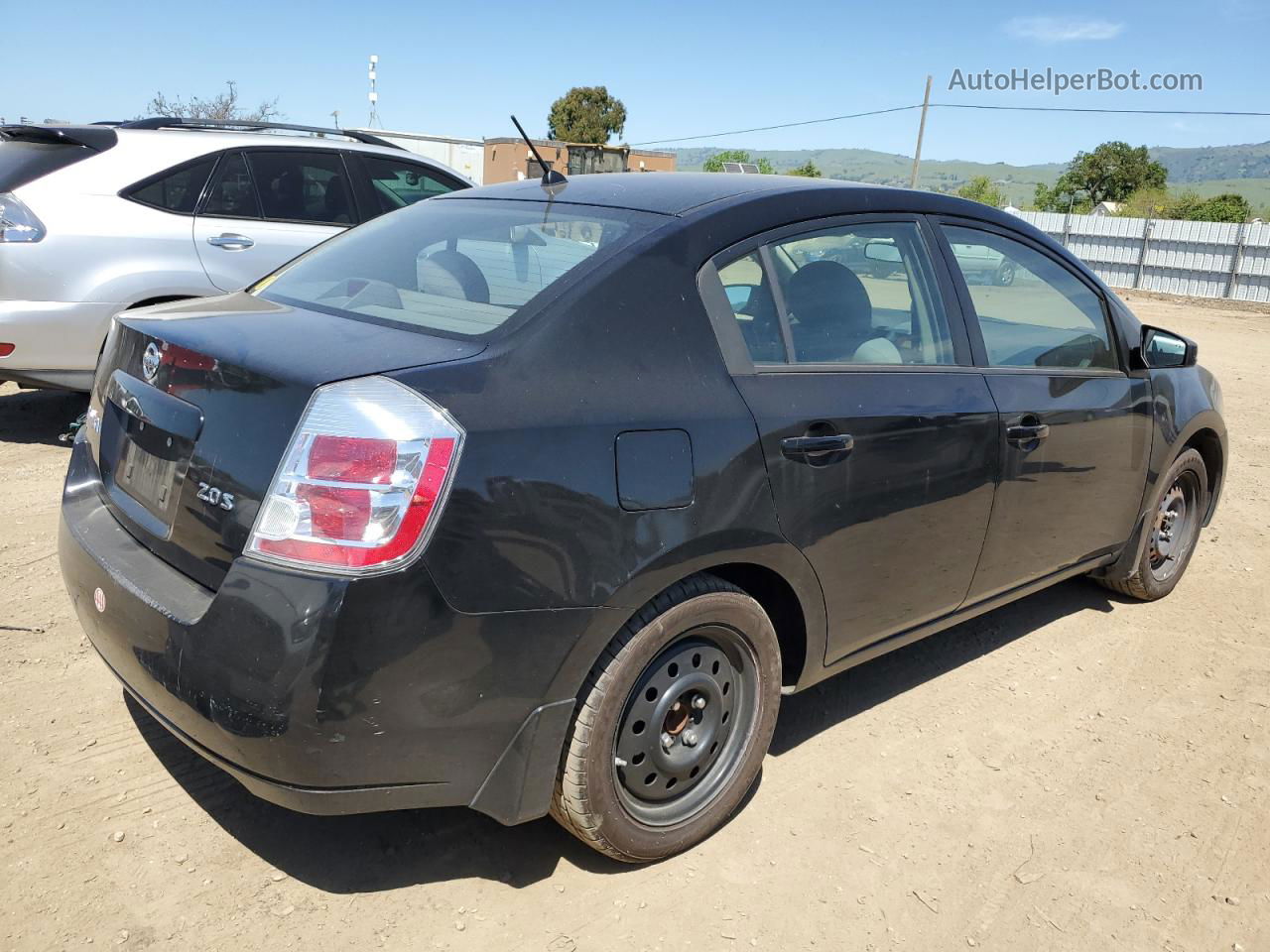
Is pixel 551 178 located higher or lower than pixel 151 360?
higher

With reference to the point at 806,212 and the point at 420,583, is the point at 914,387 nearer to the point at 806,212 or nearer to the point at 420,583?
the point at 806,212

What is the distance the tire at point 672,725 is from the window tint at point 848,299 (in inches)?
28.6

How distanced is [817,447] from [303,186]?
481 centimetres

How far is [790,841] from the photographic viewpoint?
2768 millimetres

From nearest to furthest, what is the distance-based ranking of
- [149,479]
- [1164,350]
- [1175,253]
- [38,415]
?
[149,479] → [1164,350] → [38,415] → [1175,253]

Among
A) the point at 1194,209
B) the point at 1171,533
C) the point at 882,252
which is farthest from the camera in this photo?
the point at 1194,209

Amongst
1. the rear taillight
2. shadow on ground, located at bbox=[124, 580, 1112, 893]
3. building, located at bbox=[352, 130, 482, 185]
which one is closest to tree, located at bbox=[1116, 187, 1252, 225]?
building, located at bbox=[352, 130, 482, 185]

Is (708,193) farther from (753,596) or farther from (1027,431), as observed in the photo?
(1027,431)

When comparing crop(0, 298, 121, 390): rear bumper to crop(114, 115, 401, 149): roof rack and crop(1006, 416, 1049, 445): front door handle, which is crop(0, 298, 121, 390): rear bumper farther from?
crop(1006, 416, 1049, 445): front door handle

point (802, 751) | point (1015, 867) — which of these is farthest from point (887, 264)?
point (1015, 867)

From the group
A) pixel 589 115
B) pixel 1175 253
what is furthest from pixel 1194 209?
pixel 589 115

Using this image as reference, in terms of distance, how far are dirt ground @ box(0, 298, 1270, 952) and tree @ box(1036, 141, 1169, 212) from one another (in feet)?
220

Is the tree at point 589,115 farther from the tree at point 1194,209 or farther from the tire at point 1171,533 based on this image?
the tire at point 1171,533

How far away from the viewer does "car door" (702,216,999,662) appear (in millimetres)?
2643
